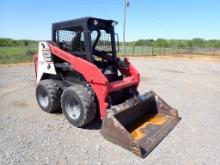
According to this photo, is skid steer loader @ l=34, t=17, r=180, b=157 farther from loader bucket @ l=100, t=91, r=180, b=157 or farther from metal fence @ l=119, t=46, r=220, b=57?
metal fence @ l=119, t=46, r=220, b=57

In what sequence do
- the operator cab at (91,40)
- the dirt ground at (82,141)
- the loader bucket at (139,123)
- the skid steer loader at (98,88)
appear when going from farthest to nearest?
the operator cab at (91,40)
the skid steer loader at (98,88)
the loader bucket at (139,123)
the dirt ground at (82,141)

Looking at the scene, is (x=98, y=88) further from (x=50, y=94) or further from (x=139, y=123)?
(x=50, y=94)

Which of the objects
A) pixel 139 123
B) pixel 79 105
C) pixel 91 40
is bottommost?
pixel 139 123

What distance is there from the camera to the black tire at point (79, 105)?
4.85m

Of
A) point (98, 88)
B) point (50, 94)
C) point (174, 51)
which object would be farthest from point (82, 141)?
point (174, 51)

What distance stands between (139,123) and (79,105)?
1345 mm

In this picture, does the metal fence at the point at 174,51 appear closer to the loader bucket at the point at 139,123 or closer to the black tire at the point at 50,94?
the black tire at the point at 50,94

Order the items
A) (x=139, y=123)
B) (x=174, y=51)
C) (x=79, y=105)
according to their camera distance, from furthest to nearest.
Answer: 1. (x=174, y=51)
2. (x=139, y=123)
3. (x=79, y=105)

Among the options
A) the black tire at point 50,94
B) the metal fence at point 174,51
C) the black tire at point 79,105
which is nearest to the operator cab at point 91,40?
the black tire at point 79,105

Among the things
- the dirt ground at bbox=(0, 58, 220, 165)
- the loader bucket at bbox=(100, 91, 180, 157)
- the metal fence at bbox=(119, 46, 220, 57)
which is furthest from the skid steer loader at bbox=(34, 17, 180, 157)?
the metal fence at bbox=(119, 46, 220, 57)

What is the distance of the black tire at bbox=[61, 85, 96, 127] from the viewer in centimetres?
485

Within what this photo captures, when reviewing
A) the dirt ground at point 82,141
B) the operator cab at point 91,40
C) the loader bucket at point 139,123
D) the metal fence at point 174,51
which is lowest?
the dirt ground at point 82,141

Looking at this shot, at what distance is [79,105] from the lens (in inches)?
196

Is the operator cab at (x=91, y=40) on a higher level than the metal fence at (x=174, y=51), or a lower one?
higher
